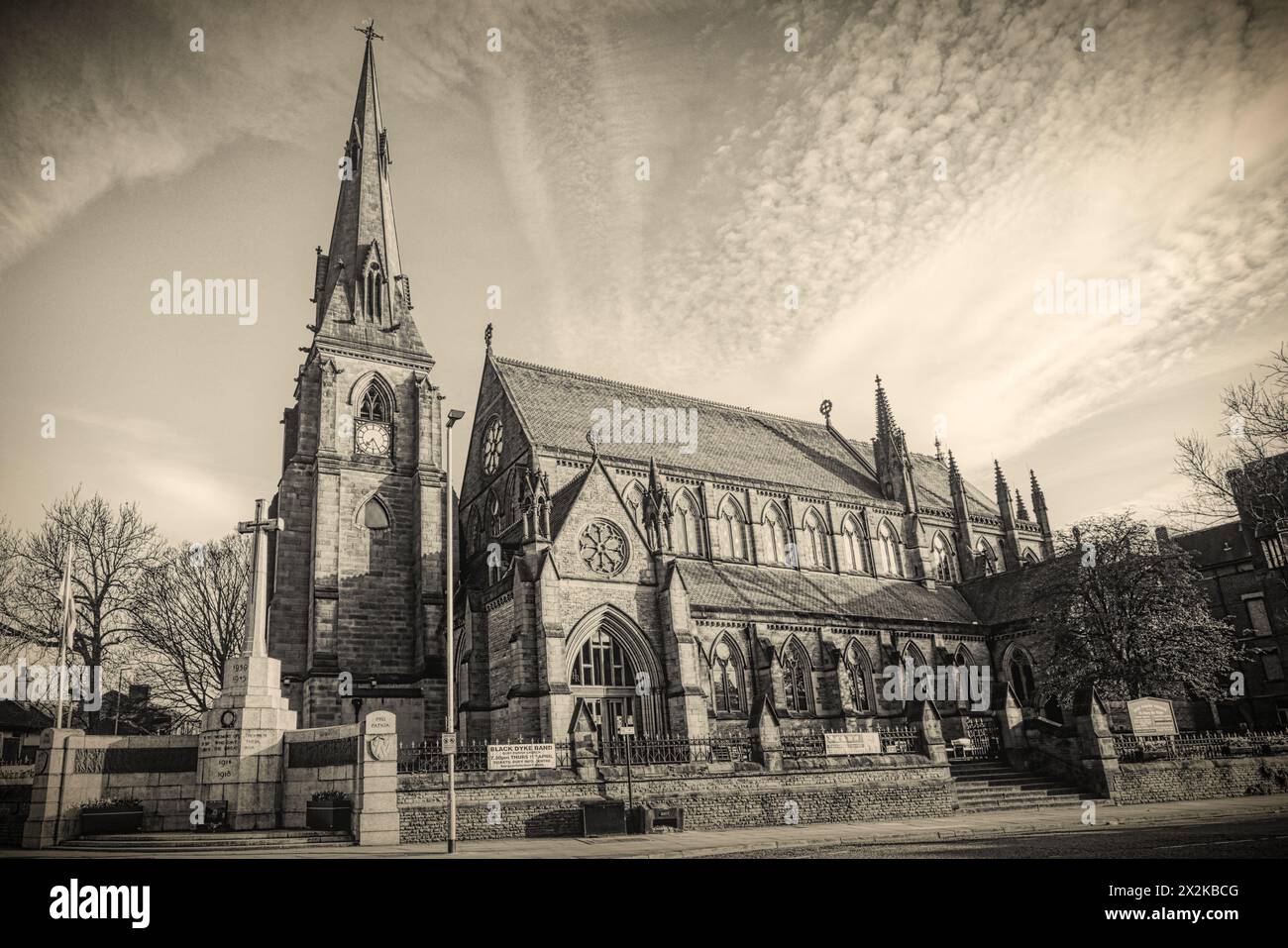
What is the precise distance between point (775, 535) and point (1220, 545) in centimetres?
2967

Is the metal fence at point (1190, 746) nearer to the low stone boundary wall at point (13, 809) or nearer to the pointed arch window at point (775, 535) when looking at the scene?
the pointed arch window at point (775, 535)

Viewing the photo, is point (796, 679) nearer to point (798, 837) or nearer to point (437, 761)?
point (798, 837)

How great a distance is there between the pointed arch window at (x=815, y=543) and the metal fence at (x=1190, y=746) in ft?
50.9

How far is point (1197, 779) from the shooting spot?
1081 inches

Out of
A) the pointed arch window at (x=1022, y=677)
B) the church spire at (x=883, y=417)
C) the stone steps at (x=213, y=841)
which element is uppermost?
the church spire at (x=883, y=417)

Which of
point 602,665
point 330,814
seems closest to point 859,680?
point 602,665

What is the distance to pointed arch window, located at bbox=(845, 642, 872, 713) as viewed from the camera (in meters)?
34.2

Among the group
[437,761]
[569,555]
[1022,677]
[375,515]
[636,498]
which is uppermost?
[636,498]

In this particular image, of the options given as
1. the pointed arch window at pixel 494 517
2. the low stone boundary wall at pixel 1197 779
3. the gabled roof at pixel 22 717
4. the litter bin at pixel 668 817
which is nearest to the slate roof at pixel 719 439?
the pointed arch window at pixel 494 517

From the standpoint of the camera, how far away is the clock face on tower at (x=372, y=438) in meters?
35.0

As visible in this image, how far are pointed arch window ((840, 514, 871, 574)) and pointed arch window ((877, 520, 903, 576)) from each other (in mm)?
1102

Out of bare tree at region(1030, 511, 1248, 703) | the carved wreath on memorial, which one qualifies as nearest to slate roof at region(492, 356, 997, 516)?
the carved wreath on memorial

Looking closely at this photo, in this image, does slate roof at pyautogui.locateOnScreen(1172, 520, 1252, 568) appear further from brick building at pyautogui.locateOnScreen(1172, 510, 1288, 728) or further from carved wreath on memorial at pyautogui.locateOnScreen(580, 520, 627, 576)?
carved wreath on memorial at pyautogui.locateOnScreen(580, 520, 627, 576)
